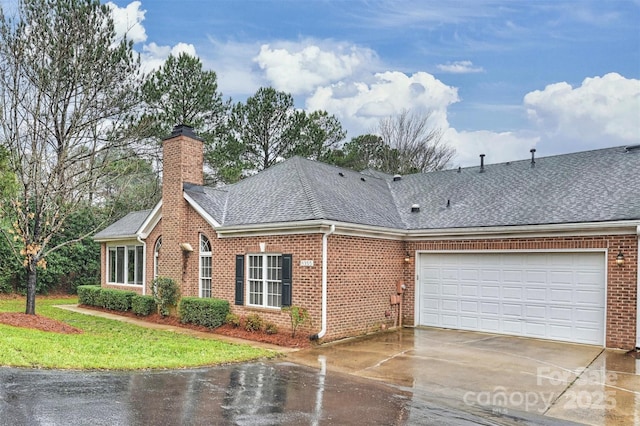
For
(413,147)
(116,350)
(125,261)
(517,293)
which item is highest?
(413,147)

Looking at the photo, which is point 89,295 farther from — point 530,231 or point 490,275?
point 530,231

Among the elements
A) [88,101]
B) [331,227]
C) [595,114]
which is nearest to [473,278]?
[331,227]

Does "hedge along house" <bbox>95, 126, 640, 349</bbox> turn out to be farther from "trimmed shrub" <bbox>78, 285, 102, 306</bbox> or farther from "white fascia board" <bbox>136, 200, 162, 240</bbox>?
"trimmed shrub" <bbox>78, 285, 102, 306</bbox>

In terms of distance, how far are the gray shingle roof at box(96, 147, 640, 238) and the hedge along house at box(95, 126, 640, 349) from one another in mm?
59

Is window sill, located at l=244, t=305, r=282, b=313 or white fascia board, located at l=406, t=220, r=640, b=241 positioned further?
window sill, located at l=244, t=305, r=282, b=313

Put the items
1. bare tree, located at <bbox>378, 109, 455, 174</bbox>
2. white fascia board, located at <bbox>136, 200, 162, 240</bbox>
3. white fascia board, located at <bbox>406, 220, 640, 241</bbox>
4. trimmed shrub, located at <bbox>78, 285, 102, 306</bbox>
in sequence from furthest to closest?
bare tree, located at <bbox>378, 109, 455, 174</bbox> < trimmed shrub, located at <bbox>78, 285, 102, 306</bbox> < white fascia board, located at <bbox>136, 200, 162, 240</bbox> < white fascia board, located at <bbox>406, 220, 640, 241</bbox>

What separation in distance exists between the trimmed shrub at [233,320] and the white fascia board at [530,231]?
568 centimetres

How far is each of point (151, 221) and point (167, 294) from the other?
314 cm

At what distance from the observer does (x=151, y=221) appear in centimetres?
1664

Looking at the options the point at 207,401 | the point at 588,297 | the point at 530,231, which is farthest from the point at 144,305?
the point at 588,297

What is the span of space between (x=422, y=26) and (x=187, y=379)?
1451 cm

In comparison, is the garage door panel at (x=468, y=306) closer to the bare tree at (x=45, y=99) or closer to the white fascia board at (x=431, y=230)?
the white fascia board at (x=431, y=230)

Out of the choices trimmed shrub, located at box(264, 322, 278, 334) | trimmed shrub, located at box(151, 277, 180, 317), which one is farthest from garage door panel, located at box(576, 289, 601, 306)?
trimmed shrub, located at box(151, 277, 180, 317)

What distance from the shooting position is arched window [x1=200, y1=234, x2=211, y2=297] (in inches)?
571
